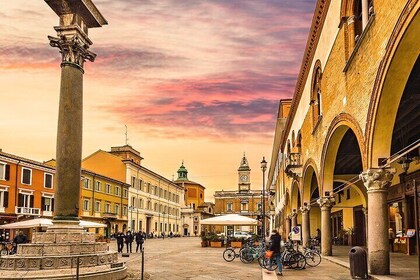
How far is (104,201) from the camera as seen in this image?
60.1 metres

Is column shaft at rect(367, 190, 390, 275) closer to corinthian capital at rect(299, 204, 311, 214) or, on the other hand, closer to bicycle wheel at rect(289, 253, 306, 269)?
bicycle wheel at rect(289, 253, 306, 269)

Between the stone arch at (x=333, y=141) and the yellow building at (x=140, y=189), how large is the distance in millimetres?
50870

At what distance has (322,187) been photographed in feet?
67.7

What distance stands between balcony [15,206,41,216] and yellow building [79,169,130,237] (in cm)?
738

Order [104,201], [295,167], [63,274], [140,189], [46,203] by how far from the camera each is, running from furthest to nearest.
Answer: [140,189] → [104,201] → [46,203] → [295,167] → [63,274]

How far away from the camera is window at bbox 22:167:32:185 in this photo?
43.7 m

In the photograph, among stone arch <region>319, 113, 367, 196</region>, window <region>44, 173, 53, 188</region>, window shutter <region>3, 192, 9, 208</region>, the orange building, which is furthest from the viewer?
window <region>44, 173, 53, 188</region>

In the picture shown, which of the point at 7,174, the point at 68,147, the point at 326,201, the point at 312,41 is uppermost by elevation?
the point at 312,41

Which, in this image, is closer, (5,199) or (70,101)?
(70,101)

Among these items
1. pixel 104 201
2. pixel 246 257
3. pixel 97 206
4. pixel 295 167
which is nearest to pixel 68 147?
pixel 246 257

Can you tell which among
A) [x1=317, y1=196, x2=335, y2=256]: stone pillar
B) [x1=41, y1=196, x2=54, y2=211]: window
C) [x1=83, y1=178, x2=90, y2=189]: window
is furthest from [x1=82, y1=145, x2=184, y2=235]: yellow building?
[x1=317, y1=196, x2=335, y2=256]: stone pillar

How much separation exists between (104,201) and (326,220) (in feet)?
142

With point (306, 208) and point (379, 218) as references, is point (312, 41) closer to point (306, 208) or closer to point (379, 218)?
point (306, 208)

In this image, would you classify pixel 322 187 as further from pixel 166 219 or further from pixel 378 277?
pixel 166 219
